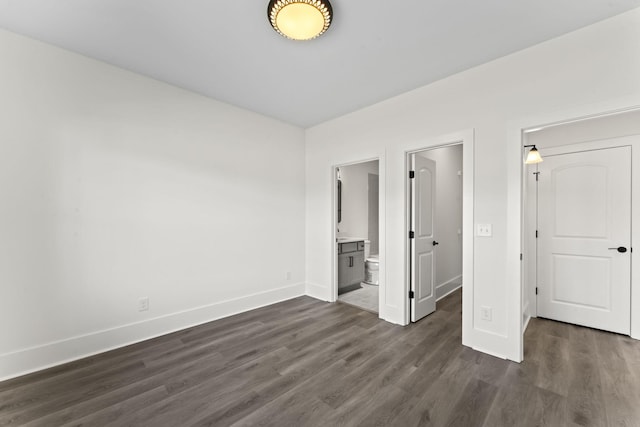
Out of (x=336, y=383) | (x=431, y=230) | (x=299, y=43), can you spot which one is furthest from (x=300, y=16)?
(x=431, y=230)

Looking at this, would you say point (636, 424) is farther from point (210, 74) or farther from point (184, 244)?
point (210, 74)

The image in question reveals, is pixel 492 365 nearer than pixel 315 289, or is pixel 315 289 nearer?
pixel 492 365

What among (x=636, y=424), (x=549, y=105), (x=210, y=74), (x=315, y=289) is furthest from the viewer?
(x=315, y=289)

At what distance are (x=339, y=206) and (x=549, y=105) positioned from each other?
3473 mm

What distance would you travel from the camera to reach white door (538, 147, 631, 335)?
114 inches

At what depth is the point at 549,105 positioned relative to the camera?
220 centimetres

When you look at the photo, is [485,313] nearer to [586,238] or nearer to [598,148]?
[586,238]

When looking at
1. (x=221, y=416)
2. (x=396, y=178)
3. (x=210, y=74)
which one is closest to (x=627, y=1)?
(x=396, y=178)

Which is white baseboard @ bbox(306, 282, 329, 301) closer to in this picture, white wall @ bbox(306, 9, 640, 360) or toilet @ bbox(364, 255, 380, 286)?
white wall @ bbox(306, 9, 640, 360)

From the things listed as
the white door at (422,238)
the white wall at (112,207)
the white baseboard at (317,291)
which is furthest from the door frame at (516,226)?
the white wall at (112,207)

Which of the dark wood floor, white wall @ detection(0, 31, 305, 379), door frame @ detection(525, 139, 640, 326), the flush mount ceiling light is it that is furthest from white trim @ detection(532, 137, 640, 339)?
white wall @ detection(0, 31, 305, 379)

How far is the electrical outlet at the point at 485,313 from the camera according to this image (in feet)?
8.27

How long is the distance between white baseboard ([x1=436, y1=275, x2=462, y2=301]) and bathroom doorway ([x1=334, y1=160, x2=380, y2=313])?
941mm

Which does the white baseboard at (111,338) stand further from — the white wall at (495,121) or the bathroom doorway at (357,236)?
the white wall at (495,121)
